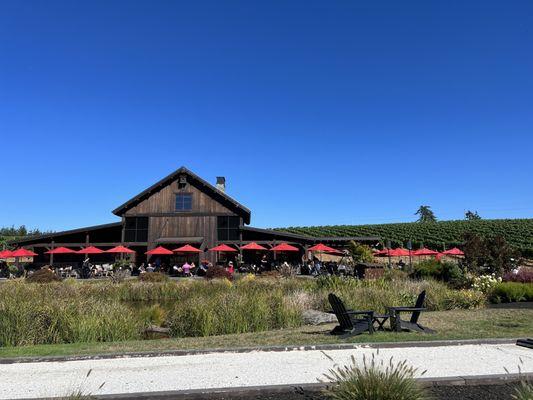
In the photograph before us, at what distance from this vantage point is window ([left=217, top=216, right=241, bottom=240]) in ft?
108

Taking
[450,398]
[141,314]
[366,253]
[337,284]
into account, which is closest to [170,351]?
[450,398]

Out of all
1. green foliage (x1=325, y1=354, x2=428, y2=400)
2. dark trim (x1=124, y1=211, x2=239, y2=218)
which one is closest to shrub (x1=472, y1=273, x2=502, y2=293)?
green foliage (x1=325, y1=354, x2=428, y2=400)

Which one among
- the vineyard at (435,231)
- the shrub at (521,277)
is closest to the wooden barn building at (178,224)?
the shrub at (521,277)

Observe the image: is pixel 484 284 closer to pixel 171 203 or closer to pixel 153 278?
pixel 153 278

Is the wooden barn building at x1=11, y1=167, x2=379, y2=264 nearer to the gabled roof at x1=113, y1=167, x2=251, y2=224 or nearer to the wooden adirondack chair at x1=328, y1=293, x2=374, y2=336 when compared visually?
the gabled roof at x1=113, y1=167, x2=251, y2=224

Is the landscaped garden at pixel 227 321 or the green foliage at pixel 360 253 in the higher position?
the green foliage at pixel 360 253

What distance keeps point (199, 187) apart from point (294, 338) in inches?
1050

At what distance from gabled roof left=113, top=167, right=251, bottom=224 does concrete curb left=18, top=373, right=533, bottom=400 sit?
91.7 feet

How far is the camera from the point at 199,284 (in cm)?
1806

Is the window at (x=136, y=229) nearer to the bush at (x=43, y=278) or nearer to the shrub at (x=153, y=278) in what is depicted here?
the bush at (x=43, y=278)

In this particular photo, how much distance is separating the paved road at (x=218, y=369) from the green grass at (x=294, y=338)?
655mm

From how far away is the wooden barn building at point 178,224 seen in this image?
32.6 metres

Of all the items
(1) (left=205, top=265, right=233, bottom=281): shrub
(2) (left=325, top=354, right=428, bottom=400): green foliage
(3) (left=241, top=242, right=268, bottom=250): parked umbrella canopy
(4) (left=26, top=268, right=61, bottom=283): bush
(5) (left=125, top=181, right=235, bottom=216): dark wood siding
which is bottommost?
(4) (left=26, top=268, right=61, bottom=283): bush

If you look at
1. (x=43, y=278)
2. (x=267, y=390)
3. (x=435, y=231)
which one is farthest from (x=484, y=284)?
(x=435, y=231)
